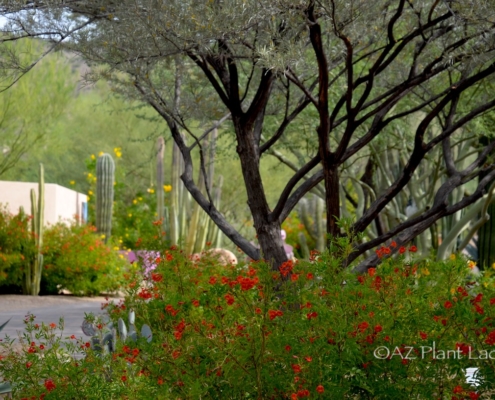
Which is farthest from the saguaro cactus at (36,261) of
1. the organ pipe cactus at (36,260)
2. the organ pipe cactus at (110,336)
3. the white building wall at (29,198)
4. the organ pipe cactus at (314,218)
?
the organ pipe cactus at (110,336)

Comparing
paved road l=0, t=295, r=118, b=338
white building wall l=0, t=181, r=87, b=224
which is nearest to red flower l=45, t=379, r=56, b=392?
paved road l=0, t=295, r=118, b=338

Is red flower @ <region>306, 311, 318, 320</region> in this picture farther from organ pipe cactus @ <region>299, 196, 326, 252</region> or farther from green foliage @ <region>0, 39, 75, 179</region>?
green foliage @ <region>0, 39, 75, 179</region>

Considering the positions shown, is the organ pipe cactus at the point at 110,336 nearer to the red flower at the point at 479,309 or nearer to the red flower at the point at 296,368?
the red flower at the point at 296,368

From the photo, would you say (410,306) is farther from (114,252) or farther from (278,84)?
(114,252)

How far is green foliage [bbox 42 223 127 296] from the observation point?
13.0 meters

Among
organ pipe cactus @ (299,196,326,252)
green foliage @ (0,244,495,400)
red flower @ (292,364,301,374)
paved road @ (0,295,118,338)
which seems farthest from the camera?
organ pipe cactus @ (299,196,326,252)

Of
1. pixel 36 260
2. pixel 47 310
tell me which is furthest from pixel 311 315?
pixel 36 260

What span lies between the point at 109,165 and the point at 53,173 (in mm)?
7414

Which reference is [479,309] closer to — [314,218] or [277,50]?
[277,50]

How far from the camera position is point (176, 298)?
4895mm

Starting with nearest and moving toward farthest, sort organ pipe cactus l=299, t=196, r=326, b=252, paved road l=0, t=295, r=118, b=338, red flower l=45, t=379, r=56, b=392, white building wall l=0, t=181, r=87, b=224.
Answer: red flower l=45, t=379, r=56, b=392, paved road l=0, t=295, r=118, b=338, white building wall l=0, t=181, r=87, b=224, organ pipe cactus l=299, t=196, r=326, b=252

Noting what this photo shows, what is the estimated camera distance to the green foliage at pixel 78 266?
12992mm

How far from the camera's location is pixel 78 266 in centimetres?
1293

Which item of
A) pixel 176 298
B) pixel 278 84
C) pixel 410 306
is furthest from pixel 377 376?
pixel 278 84
